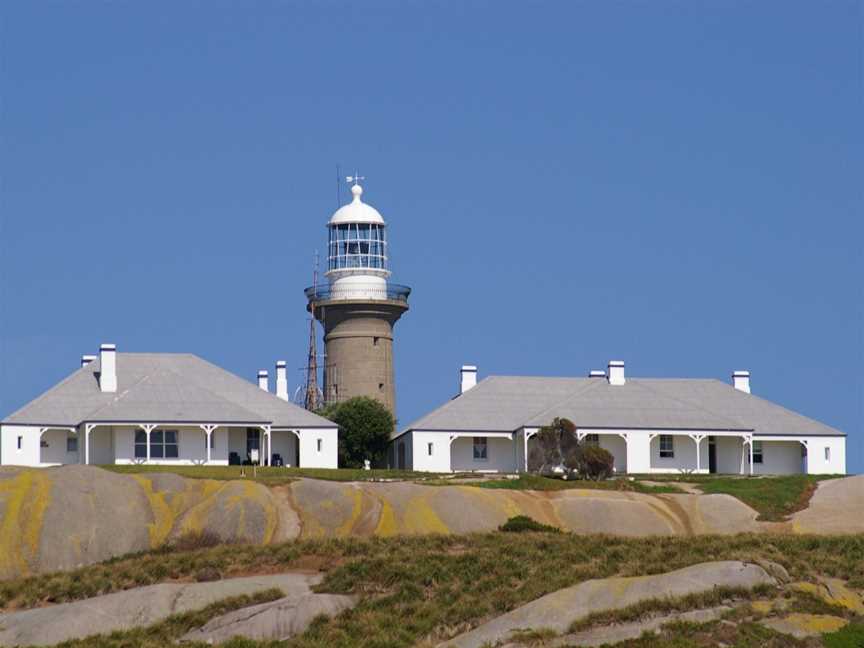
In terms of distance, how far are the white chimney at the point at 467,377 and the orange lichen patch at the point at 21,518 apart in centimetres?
3534

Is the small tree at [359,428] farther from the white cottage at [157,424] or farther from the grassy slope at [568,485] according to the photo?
the grassy slope at [568,485]

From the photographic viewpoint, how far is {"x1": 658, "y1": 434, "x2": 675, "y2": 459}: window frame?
77269 millimetres

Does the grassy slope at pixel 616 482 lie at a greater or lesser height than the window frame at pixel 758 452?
lesser

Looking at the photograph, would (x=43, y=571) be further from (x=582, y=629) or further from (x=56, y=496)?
(x=582, y=629)

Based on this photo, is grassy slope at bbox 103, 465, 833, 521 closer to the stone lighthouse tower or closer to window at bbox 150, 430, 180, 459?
window at bbox 150, 430, 180, 459


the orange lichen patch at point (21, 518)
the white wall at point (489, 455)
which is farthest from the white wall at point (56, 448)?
the orange lichen patch at point (21, 518)

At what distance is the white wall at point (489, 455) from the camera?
77.3m

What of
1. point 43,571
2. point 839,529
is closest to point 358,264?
point 839,529

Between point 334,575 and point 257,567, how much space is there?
8.71 ft

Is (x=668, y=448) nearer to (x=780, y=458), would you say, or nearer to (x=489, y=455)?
(x=780, y=458)

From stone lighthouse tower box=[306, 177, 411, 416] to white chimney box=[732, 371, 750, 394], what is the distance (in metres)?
14.4

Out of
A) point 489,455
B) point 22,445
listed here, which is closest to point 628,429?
point 489,455

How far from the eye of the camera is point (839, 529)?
54.5m

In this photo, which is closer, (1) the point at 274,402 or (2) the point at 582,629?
(2) the point at 582,629
